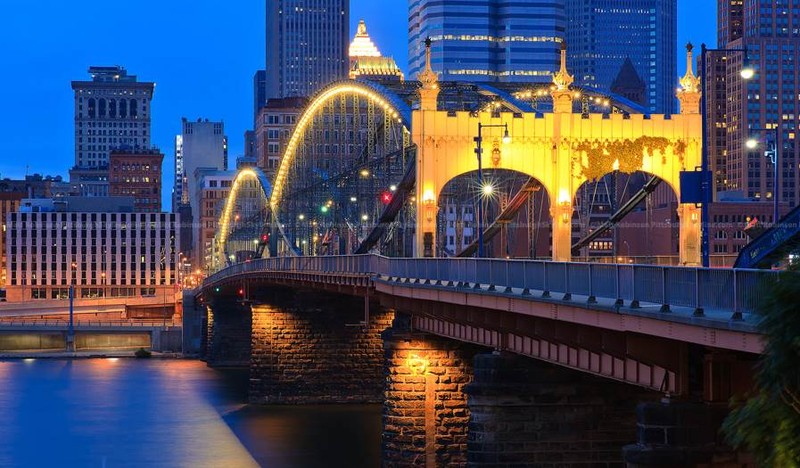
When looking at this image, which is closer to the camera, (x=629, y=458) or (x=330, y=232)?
(x=629, y=458)

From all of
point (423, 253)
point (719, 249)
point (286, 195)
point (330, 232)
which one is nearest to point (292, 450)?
point (423, 253)

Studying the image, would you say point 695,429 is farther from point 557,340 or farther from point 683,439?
point 557,340

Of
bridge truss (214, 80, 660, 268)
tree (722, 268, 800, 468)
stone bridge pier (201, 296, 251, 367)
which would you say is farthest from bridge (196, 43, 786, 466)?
stone bridge pier (201, 296, 251, 367)

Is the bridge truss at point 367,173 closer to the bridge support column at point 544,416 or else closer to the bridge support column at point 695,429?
the bridge support column at point 544,416

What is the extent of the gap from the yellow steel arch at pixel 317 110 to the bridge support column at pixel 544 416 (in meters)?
35.4

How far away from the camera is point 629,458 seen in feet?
99.6

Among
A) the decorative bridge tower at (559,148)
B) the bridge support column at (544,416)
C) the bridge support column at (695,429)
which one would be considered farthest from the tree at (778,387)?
the decorative bridge tower at (559,148)

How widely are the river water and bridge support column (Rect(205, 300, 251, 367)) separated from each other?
17707 mm

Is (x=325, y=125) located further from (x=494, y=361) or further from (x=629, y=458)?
(x=629, y=458)

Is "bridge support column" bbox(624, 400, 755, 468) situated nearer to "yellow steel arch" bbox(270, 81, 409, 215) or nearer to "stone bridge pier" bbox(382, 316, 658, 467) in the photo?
"stone bridge pier" bbox(382, 316, 658, 467)

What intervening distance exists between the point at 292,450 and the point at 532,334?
32.5 meters

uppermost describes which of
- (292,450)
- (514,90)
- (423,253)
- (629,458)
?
(514,90)

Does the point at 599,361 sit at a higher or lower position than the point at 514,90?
lower

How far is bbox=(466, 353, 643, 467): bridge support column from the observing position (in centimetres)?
4353
